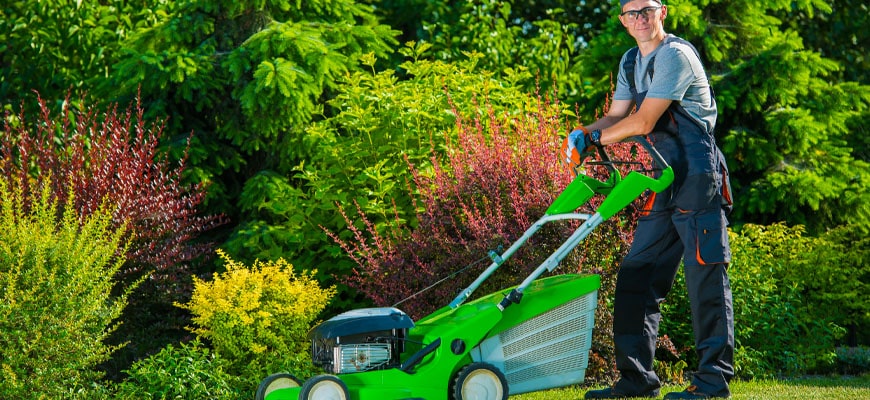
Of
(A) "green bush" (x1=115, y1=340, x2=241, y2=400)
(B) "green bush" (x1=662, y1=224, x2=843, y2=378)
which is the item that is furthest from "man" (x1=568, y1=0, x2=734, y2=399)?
(A) "green bush" (x1=115, y1=340, x2=241, y2=400)

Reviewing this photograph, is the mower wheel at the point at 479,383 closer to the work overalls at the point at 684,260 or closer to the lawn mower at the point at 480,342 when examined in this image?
the lawn mower at the point at 480,342

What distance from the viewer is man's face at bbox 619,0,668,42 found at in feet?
15.6

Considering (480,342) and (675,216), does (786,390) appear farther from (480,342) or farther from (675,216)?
(480,342)

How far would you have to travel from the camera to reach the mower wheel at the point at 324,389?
4.14 m

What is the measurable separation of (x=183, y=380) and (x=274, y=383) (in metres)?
0.99

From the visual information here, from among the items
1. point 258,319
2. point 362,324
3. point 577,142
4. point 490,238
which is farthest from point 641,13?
point 258,319

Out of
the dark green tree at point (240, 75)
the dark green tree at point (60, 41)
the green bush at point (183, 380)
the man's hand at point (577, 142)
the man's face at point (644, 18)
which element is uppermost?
the dark green tree at point (60, 41)

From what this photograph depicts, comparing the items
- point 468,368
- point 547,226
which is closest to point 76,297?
point 468,368

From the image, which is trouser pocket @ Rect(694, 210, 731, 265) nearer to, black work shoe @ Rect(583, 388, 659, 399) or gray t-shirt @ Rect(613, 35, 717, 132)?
gray t-shirt @ Rect(613, 35, 717, 132)

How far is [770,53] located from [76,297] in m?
6.03

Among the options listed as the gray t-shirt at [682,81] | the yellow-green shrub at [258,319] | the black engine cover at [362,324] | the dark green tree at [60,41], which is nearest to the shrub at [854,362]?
the gray t-shirt at [682,81]

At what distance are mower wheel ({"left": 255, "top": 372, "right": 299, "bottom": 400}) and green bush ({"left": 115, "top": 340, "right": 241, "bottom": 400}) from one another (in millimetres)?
905

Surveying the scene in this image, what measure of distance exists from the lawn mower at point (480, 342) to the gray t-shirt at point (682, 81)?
10.4 inches

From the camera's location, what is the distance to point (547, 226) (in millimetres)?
6035
